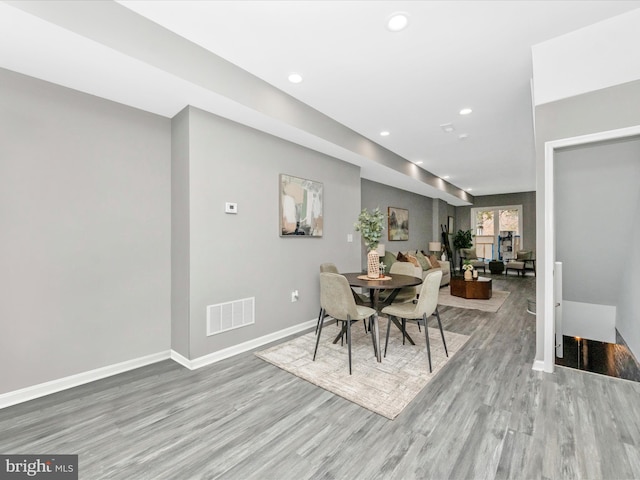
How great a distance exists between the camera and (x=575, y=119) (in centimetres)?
249

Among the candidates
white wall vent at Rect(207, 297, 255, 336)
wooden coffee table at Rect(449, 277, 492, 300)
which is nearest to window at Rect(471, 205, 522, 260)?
wooden coffee table at Rect(449, 277, 492, 300)

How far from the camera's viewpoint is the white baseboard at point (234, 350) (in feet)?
9.47

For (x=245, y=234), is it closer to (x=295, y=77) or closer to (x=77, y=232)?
(x=77, y=232)

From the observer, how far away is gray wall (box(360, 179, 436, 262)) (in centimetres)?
679

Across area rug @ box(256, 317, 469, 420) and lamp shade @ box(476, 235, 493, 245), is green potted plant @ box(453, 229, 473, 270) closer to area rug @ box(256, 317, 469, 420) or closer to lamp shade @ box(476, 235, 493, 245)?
lamp shade @ box(476, 235, 493, 245)

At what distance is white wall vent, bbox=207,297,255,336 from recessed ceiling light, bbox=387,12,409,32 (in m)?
3.00

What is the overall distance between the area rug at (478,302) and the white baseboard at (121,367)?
3.51 meters

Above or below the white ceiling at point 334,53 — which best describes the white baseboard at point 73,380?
below

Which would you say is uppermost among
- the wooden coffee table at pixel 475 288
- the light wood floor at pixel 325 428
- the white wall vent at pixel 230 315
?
the white wall vent at pixel 230 315

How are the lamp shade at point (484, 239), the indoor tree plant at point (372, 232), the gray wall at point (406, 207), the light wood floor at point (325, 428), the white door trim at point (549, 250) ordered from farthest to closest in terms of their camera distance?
the lamp shade at point (484, 239) < the gray wall at point (406, 207) < the indoor tree plant at point (372, 232) < the white door trim at point (549, 250) < the light wood floor at point (325, 428)

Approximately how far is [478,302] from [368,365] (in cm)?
383

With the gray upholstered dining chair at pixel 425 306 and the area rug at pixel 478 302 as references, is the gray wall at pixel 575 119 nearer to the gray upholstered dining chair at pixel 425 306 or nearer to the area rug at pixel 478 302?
the gray upholstered dining chair at pixel 425 306

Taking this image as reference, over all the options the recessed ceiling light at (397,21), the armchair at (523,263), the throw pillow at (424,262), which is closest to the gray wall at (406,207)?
the throw pillow at (424,262)

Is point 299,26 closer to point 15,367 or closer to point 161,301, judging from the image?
point 161,301
